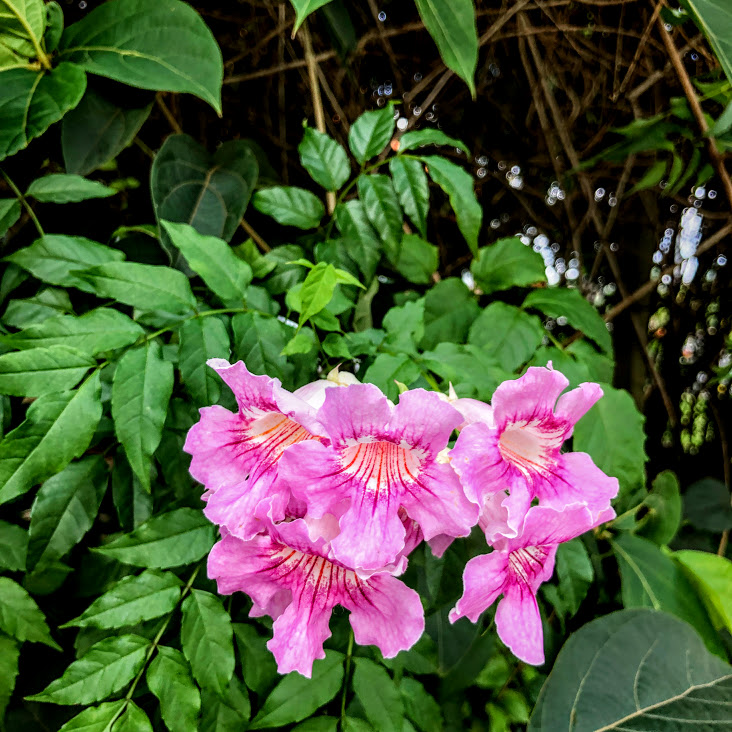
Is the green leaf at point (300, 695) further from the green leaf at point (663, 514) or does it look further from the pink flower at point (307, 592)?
the green leaf at point (663, 514)

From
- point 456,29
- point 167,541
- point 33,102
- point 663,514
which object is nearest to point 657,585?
point 663,514

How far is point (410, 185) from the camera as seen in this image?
0.77 m

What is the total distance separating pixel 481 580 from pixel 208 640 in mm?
336

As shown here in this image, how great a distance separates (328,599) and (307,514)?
0.33 ft

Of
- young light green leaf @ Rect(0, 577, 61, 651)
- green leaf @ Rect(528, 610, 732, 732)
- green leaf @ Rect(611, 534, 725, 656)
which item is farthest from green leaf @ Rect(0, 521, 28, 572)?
green leaf @ Rect(611, 534, 725, 656)

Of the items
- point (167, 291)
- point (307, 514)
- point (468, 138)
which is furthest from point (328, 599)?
point (468, 138)

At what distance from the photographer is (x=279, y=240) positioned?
0.92 meters

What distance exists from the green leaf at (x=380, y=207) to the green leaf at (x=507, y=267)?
226 millimetres

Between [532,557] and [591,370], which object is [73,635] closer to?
[532,557]

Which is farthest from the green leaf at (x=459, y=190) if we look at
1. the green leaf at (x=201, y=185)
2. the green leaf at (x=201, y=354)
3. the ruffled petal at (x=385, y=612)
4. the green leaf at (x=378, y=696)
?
the green leaf at (x=378, y=696)

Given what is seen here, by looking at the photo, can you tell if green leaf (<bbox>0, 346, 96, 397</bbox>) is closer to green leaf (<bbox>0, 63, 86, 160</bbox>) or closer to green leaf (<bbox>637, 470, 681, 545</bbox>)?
green leaf (<bbox>0, 63, 86, 160</bbox>)

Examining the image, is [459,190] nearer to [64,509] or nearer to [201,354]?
[201,354]

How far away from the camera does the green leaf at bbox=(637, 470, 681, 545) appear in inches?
42.9

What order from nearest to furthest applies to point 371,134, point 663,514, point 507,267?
point 371,134 → point 507,267 → point 663,514
